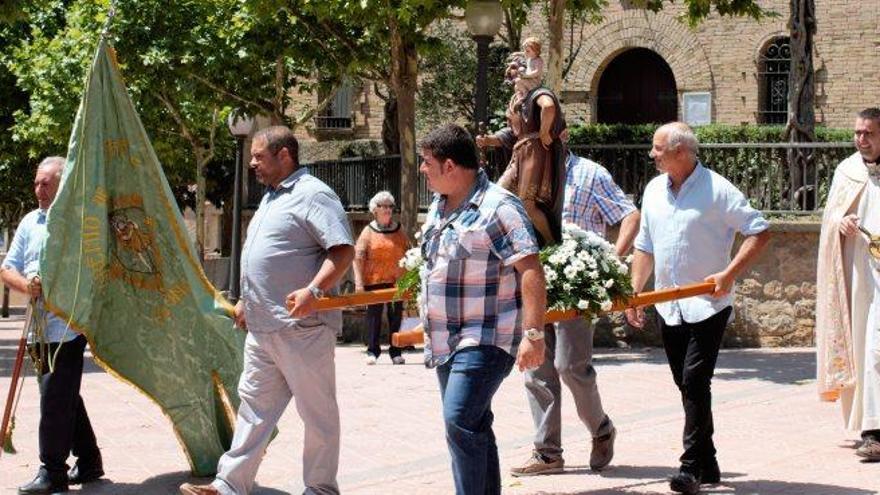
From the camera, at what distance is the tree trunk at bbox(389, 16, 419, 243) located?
20.2 metres

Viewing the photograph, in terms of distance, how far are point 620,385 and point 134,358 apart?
19.1 feet

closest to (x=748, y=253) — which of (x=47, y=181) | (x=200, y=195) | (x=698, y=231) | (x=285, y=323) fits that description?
(x=698, y=231)

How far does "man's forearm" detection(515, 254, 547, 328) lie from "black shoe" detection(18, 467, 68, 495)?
10.6 feet

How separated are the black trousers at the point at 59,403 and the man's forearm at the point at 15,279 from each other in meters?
0.35

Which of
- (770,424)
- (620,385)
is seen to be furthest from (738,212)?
(620,385)

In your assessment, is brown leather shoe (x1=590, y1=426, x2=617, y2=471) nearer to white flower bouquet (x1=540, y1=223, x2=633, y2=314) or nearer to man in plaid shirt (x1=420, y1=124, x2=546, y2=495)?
white flower bouquet (x1=540, y1=223, x2=633, y2=314)

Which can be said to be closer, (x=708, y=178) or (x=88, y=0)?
(x=708, y=178)

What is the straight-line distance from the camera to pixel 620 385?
538 inches

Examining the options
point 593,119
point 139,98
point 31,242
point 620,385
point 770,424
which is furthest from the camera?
point 593,119

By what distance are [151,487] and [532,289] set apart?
3.21m

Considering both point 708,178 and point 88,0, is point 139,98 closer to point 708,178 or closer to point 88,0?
point 88,0

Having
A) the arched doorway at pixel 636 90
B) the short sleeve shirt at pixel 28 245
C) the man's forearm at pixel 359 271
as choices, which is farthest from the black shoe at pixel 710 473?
the arched doorway at pixel 636 90

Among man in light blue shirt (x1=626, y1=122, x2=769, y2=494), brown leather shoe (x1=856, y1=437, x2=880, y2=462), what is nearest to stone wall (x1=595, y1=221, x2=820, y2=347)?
brown leather shoe (x1=856, y1=437, x2=880, y2=462)

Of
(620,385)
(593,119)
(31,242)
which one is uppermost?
(593,119)
